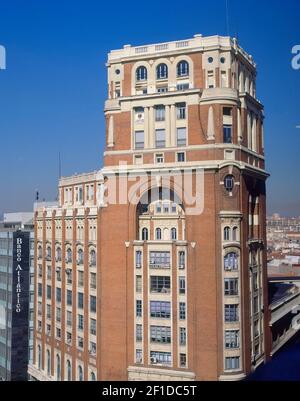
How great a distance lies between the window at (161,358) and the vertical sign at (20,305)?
10.1 meters

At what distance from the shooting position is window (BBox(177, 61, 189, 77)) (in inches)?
744

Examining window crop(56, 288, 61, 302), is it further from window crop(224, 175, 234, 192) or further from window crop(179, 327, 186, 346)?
window crop(224, 175, 234, 192)

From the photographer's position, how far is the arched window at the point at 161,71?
19266mm

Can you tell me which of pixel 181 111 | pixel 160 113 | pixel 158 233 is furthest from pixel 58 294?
pixel 181 111

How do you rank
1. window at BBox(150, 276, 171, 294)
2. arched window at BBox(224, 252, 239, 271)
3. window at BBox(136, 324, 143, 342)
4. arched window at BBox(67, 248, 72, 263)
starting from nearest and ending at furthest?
arched window at BBox(224, 252, 239, 271)
window at BBox(150, 276, 171, 294)
window at BBox(136, 324, 143, 342)
arched window at BBox(67, 248, 72, 263)

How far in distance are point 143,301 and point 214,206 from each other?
4751mm

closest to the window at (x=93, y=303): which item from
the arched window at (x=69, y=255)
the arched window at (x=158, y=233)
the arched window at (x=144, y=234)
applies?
the arched window at (x=69, y=255)

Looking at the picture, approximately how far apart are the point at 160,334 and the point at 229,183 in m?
6.51

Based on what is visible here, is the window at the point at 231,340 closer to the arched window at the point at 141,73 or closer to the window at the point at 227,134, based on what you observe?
the window at the point at 227,134

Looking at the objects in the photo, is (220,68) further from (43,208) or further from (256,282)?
(43,208)

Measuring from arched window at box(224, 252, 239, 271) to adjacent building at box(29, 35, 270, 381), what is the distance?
0.14 feet

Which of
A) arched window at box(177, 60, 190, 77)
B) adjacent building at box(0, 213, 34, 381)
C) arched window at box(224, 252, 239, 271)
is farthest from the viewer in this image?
adjacent building at box(0, 213, 34, 381)

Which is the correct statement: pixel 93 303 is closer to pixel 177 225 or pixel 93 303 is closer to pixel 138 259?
pixel 138 259

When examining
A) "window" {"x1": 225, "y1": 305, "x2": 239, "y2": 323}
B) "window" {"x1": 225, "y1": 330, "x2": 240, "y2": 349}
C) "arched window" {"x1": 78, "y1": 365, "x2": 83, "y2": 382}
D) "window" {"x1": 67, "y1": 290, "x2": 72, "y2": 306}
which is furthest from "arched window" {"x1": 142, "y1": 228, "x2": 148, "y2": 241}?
"arched window" {"x1": 78, "y1": 365, "x2": 83, "y2": 382}
